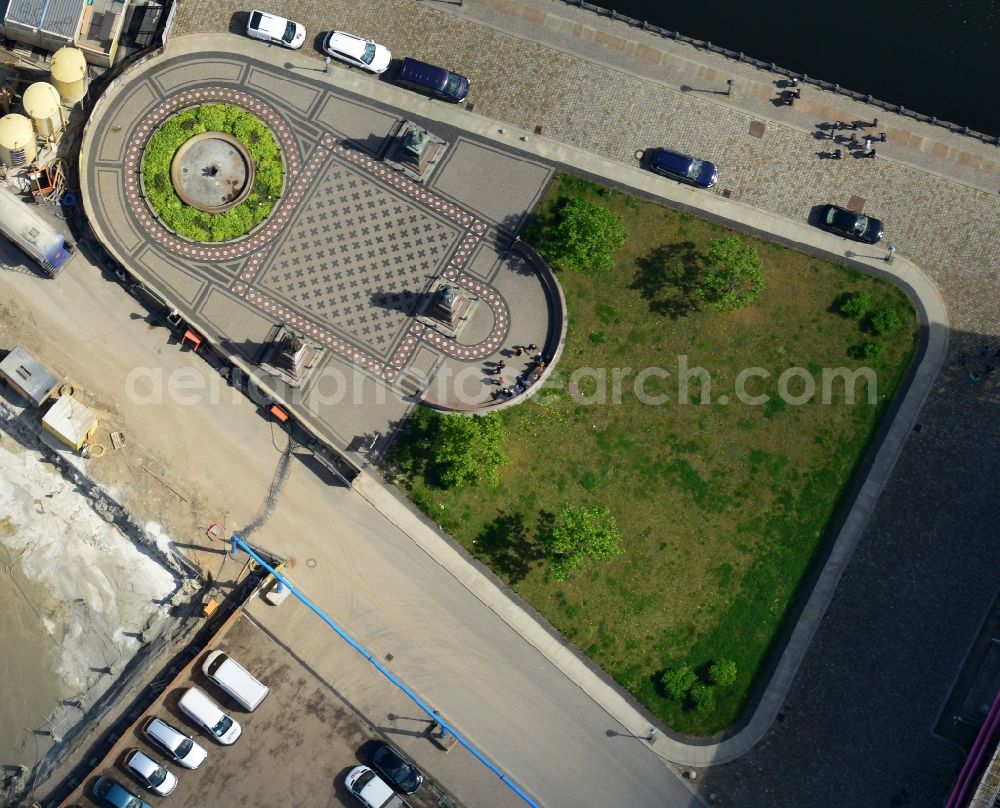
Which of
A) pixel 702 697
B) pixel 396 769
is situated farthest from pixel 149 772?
pixel 702 697

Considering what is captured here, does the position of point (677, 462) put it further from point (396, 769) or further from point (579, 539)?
point (396, 769)

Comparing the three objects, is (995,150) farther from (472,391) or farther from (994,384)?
(472,391)

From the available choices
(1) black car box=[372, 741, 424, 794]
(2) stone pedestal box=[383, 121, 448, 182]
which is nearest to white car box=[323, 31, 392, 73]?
(2) stone pedestal box=[383, 121, 448, 182]

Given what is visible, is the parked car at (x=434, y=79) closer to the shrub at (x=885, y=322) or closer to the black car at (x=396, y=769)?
the shrub at (x=885, y=322)

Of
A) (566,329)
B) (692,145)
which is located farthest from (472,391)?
(692,145)

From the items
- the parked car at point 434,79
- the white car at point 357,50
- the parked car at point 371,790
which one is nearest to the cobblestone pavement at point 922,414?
the parked car at point 434,79

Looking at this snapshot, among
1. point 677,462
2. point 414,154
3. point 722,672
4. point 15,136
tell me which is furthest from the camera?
point 677,462

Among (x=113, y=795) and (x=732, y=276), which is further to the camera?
(x=732, y=276)
